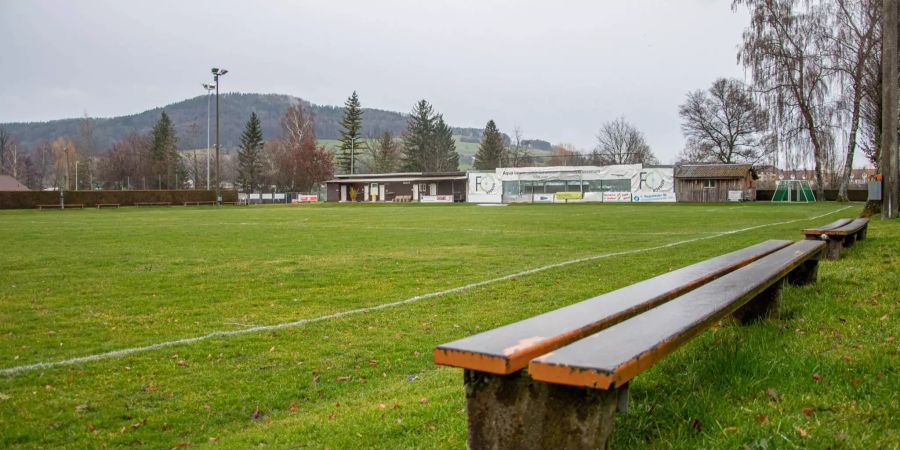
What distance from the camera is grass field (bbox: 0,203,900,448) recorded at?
2.97 metres

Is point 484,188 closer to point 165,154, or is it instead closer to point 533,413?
point 165,154

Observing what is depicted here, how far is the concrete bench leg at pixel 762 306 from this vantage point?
16.0 feet

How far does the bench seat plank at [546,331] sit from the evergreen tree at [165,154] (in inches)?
3934

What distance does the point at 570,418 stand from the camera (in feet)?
7.34

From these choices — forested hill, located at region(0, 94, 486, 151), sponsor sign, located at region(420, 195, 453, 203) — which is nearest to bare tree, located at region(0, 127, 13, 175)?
forested hill, located at region(0, 94, 486, 151)

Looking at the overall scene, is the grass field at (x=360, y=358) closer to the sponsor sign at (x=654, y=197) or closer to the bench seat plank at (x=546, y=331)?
the bench seat plank at (x=546, y=331)

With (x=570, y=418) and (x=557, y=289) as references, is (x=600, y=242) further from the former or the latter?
(x=570, y=418)

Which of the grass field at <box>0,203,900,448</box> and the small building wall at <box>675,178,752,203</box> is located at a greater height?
the small building wall at <box>675,178,752,203</box>

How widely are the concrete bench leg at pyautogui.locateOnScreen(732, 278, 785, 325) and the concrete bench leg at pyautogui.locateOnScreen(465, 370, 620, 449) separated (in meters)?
2.98

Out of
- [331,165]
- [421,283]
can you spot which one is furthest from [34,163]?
[421,283]

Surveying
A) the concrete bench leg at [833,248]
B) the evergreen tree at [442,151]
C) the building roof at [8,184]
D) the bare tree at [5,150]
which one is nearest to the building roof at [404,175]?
the evergreen tree at [442,151]

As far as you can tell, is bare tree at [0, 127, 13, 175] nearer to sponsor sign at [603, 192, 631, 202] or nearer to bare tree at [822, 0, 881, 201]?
sponsor sign at [603, 192, 631, 202]

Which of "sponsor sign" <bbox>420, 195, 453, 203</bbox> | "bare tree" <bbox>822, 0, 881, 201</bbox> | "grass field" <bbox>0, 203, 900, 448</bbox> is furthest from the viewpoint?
"sponsor sign" <bbox>420, 195, 453, 203</bbox>

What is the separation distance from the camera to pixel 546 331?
100 inches
